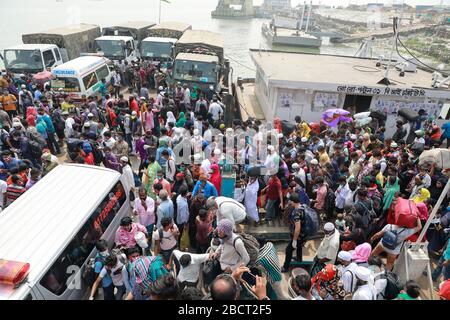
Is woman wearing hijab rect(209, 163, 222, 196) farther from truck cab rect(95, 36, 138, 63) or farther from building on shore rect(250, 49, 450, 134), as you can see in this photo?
truck cab rect(95, 36, 138, 63)

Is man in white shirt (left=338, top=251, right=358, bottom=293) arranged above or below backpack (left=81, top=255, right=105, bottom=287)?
above

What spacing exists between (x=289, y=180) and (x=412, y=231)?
2270 millimetres

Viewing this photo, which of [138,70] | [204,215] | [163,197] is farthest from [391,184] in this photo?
[138,70]

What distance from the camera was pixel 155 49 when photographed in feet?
56.2

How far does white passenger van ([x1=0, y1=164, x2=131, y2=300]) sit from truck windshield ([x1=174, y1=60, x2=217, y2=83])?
8781 millimetres

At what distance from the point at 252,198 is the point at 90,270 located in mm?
2900

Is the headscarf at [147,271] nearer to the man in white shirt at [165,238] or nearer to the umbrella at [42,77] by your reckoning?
the man in white shirt at [165,238]

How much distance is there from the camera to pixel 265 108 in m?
13.2

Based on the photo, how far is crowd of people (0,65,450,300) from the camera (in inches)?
148

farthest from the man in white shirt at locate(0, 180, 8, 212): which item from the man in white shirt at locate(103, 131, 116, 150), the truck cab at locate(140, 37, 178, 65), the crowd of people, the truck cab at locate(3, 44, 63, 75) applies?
the truck cab at locate(140, 37, 178, 65)

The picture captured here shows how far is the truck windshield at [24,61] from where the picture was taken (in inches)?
527

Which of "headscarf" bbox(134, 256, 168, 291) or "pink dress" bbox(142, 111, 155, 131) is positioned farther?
"pink dress" bbox(142, 111, 155, 131)

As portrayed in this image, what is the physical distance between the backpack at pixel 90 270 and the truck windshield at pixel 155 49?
48.1 ft

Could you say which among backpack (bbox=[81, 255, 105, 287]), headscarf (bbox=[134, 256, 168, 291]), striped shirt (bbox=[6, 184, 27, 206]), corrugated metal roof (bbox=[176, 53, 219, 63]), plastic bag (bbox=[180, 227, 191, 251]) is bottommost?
plastic bag (bbox=[180, 227, 191, 251])
